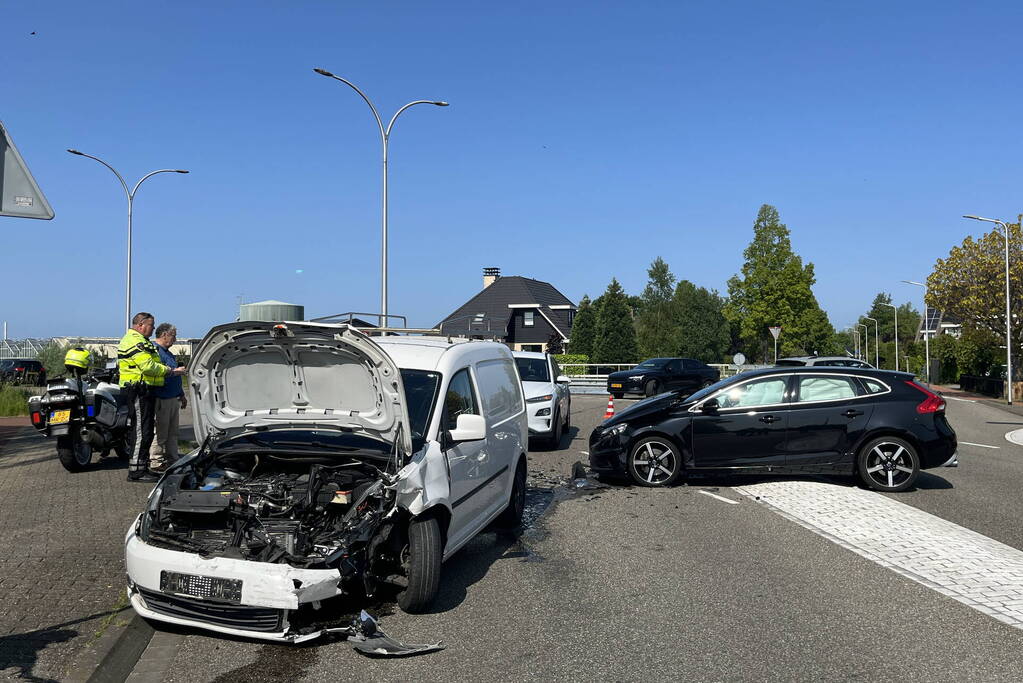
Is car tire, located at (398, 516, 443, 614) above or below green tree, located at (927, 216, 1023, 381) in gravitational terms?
below

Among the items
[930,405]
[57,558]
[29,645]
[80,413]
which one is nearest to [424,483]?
[29,645]

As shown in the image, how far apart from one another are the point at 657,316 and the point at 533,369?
8668 centimetres

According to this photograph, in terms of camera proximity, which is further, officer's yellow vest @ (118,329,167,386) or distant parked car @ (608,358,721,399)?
distant parked car @ (608,358,721,399)

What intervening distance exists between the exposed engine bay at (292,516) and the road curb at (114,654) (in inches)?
19.9

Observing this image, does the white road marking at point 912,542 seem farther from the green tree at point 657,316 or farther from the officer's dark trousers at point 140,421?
the green tree at point 657,316

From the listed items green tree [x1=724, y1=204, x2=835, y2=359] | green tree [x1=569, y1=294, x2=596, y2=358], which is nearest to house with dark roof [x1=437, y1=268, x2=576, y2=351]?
green tree [x1=569, y1=294, x2=596, y2=358]

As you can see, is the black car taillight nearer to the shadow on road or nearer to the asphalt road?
the asphalt road

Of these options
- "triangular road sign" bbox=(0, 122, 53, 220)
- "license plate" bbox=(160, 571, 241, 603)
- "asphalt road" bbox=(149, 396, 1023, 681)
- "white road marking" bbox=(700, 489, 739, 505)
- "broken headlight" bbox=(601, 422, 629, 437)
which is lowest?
"asphalt road" bbox=(149, 396, 1023, 681)

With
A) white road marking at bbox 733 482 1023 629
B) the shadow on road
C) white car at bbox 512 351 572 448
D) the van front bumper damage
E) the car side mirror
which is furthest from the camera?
white car at bbox 512 351 572 448

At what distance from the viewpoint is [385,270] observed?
72.6 feet

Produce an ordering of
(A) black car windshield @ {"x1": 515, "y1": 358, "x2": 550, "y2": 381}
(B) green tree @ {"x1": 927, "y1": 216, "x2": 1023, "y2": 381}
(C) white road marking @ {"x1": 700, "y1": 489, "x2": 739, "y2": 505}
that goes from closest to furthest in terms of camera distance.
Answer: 1. (C) white road marking @ {"x1": 700, "y1": 489, "x2": 739, "y2": 505}
2. (A) black car windshield @ {"x1": 515, "y1": 358, "x2": 550, "y2": 381}
3. (B) green tree @ {"x1": 927, "y1": 216, "x2": 1023, "y2": 381}

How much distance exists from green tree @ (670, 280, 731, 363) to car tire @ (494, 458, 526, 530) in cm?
8450

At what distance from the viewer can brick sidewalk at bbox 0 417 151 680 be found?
490cm

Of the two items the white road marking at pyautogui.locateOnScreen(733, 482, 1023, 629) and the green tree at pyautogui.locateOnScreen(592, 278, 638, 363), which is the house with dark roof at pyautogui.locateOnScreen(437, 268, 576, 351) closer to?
the green tree at pyautogui.locateOnScreen(592, 278, 638, 363)
